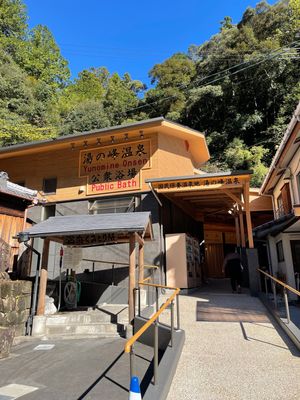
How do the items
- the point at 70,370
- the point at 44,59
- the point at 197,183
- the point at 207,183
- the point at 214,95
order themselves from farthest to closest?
the point at 44,59
the point at 214,95
the point at 197,183
the point at 207,183
the point at 70,370

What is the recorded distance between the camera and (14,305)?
278 inches

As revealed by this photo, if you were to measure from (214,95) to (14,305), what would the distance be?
2386cm

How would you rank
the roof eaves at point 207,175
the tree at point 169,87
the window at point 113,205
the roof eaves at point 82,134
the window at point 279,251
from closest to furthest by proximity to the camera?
the roof eaves at point 207,175, the window at point 279,251, the roof eaves at point 82,134, the window at point 113,205, the tree at point 169,87

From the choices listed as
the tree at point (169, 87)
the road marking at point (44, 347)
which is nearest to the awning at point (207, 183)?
the road marking at point (44, 347)

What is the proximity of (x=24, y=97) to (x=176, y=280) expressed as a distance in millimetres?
24475

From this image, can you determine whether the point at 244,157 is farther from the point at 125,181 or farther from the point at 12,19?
the point at 12,19

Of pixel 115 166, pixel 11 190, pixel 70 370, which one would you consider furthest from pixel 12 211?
pixel 70 370

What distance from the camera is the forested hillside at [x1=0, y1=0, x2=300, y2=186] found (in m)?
22.7

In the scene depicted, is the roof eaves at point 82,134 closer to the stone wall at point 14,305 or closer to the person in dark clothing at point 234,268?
the person in dark clothing at point 234,268

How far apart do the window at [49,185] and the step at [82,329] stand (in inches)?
284

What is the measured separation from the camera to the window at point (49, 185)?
43.2 ft

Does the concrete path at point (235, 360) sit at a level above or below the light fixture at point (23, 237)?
below

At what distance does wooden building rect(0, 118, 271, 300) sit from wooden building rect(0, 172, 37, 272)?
1975 mm

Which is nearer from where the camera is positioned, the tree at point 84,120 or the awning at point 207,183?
the awning at point 207,183
